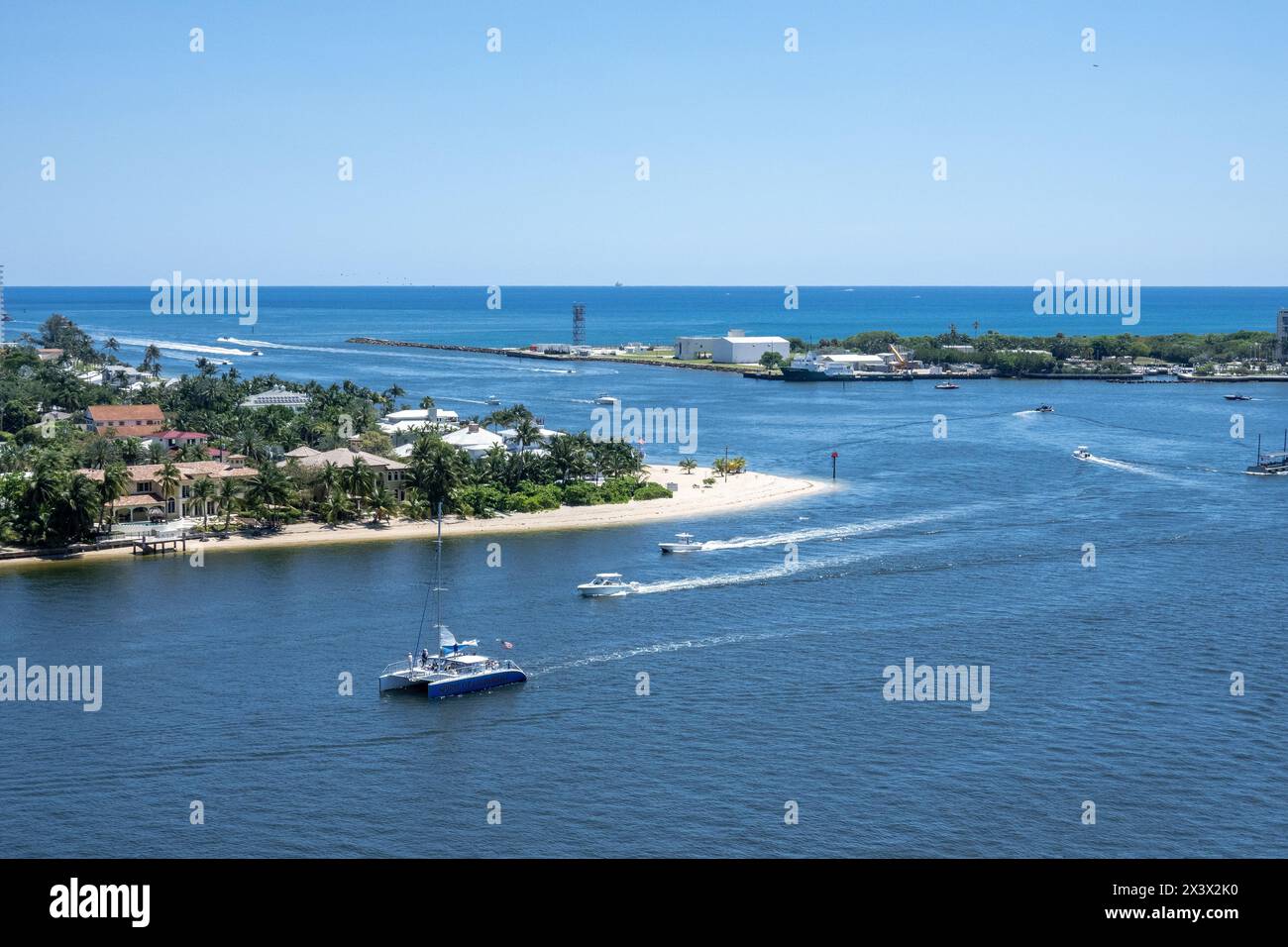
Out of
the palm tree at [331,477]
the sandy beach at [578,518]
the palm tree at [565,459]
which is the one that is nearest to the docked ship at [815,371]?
the sandy beach at [578,518]

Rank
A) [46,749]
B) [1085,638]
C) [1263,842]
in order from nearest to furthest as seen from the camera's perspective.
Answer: [1263,842] < [46,749] < [1085,638]

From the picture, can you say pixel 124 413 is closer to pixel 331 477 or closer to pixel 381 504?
pixel 331 477

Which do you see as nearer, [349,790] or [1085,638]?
[349,790]

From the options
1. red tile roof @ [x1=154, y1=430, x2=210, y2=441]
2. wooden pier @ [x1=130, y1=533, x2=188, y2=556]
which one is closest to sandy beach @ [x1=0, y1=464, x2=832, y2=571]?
wooden pier @ [x1=130, y1=533, x2=188, y2=556]

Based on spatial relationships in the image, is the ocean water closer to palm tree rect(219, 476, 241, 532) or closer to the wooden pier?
the wooden pier

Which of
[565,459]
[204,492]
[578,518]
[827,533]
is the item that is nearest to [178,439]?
[204,492]

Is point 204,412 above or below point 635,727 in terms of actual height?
above
